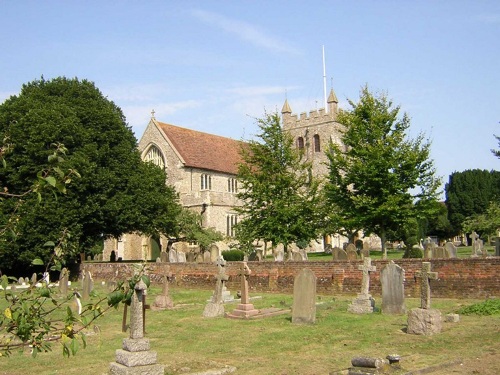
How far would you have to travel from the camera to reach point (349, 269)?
732 inches

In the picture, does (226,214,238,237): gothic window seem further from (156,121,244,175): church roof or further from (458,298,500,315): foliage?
(458,298,500,315): foliage

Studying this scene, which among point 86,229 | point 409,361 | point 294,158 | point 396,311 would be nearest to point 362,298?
point 396,311

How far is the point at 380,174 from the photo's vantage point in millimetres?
28250

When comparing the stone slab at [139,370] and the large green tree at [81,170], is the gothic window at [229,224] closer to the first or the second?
the large green tree at [81,170]

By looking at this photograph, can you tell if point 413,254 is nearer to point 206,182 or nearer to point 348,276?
point 348,276

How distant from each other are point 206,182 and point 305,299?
1323 inches

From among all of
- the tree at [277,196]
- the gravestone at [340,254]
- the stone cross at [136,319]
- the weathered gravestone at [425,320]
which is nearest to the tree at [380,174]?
the tree at [277,196]

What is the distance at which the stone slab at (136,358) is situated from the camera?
297 inches

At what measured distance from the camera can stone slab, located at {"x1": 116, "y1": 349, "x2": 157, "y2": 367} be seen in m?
7.55

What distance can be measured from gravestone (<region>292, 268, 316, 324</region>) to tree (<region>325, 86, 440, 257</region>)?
15.2m

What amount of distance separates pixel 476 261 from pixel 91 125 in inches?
917

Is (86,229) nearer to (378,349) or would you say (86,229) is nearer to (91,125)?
(91,125)

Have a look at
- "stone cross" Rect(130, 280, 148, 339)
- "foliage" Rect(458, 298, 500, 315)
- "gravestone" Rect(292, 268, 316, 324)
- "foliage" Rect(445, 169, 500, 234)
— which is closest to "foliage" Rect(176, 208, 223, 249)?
"gravestone" Rect(292, 268, 316, 324)

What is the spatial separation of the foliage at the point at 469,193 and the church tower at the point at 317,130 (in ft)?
71.2
